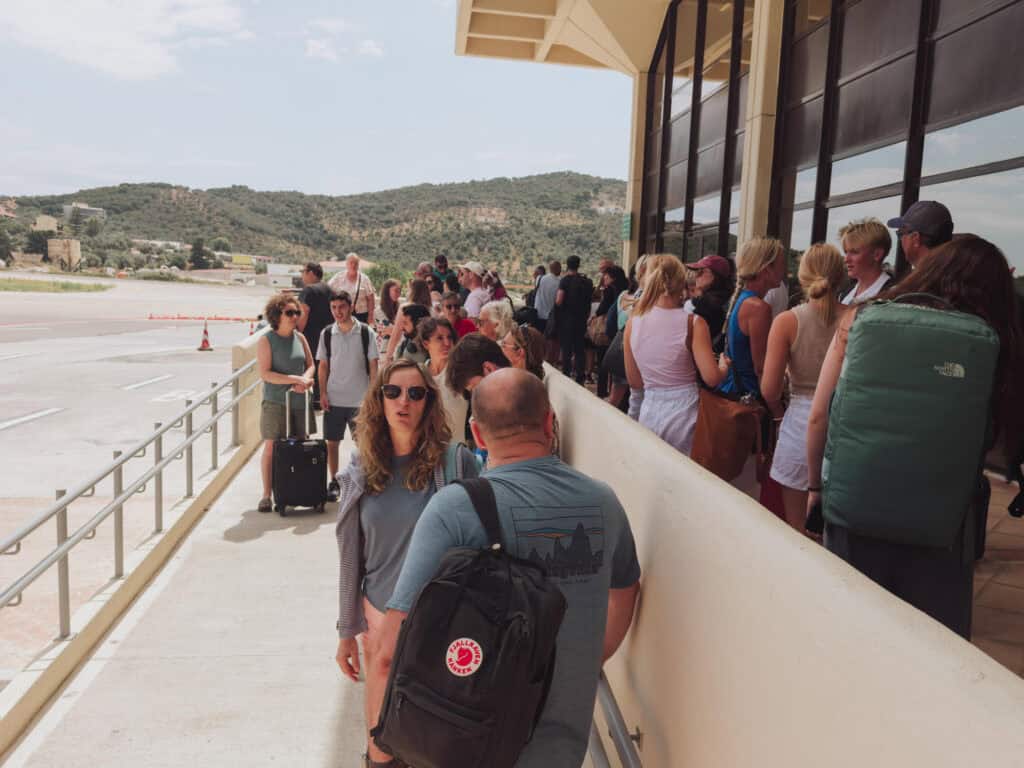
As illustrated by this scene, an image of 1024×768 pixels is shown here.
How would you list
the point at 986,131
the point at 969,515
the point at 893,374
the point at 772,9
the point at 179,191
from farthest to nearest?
the point at 179,191 < the point at 772,9 < the point at 986,131 < the point at 969,515 < the point at 893,374

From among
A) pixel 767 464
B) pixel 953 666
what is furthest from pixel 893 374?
pixel 767 464

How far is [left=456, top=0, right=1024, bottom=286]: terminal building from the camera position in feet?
21.2

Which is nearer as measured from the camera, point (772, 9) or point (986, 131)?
point (986, 131)

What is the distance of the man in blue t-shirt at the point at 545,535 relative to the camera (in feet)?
6.67

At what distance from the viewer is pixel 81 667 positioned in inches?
184

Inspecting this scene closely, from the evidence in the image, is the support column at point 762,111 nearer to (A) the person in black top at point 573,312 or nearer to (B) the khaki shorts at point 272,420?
(A) the person in black top at point 573,312

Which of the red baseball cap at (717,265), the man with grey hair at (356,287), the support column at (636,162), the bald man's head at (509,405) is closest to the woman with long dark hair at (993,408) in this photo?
the bald man's head at (509,405)

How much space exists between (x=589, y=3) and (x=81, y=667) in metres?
13.2

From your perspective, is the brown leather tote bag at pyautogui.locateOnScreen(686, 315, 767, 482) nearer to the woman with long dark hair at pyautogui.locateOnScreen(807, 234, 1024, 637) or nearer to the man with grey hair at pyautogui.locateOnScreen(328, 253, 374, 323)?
the woman with long dark hair at pyautogui.locateOnScreen(807, 234, 1024, 637)

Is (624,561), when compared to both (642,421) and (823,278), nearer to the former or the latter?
(823,278)

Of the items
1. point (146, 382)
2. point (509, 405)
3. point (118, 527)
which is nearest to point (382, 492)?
point (509, 405)

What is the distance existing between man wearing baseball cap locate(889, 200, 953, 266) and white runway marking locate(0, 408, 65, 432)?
13892 mm

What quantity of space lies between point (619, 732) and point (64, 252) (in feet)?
397

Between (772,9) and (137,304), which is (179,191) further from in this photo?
(772,9)
